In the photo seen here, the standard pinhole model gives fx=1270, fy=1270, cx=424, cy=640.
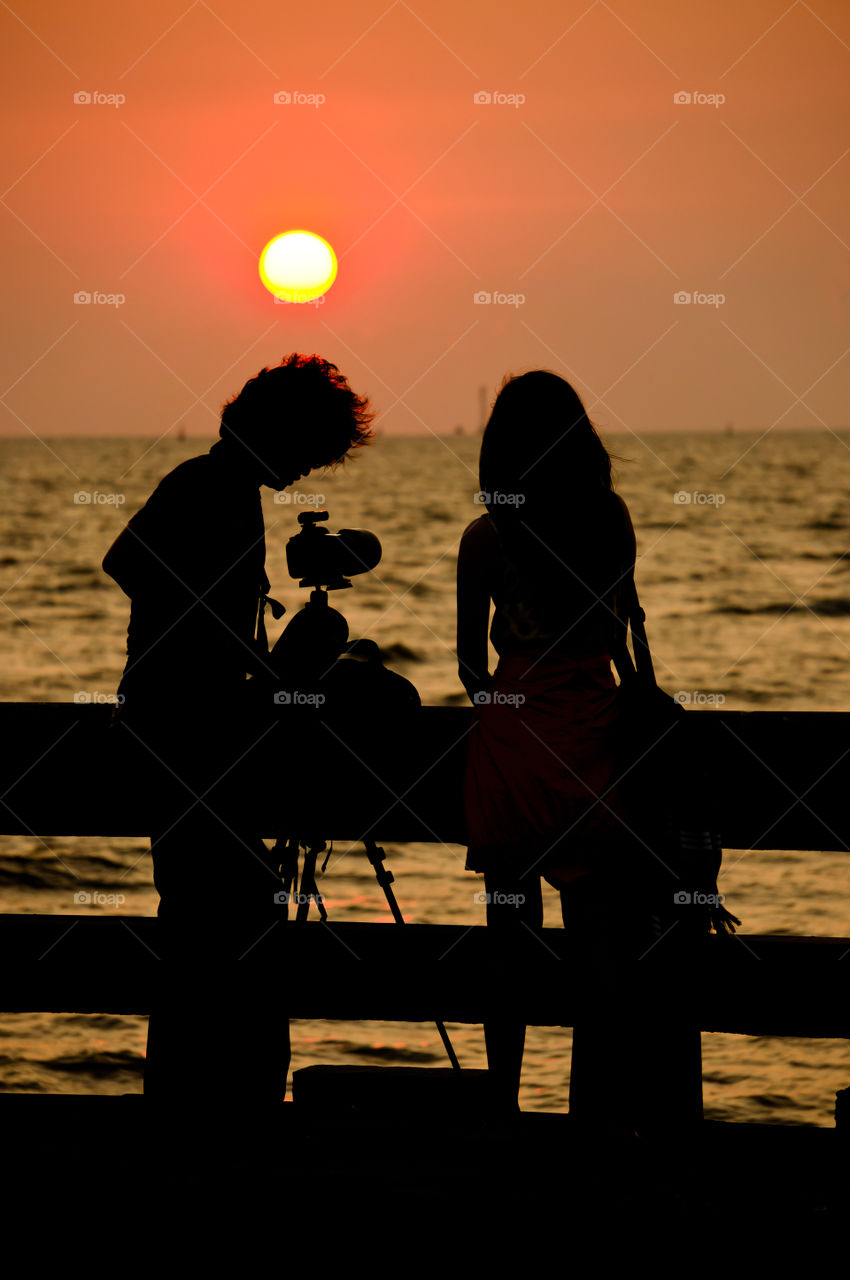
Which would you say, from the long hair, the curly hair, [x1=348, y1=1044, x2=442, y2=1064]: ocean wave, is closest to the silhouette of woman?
the long hair

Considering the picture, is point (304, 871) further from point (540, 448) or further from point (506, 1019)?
point (540, 448)

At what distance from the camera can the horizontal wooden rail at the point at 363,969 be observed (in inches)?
101

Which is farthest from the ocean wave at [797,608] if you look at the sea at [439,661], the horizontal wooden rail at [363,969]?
the horizontal wooden rail at [363,969]

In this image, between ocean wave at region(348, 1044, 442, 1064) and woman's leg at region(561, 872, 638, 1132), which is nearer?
woman's leg at region(561, 872, 638, 1132)

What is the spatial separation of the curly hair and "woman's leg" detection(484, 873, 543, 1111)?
95cm

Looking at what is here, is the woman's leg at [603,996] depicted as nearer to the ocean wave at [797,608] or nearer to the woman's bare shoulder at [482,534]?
the woman's bare shoulder at [482,534]

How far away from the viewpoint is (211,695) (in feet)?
8.19

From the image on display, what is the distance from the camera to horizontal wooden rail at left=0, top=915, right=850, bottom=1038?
2.57 m

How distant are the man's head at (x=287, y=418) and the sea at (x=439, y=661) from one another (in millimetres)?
132

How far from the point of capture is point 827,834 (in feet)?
8.14

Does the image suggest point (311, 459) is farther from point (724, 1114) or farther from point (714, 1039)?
point (714, 1039)

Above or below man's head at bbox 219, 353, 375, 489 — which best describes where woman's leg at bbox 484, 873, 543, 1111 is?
below

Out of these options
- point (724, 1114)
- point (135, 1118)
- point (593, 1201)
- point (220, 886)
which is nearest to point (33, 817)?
point (220, 886)

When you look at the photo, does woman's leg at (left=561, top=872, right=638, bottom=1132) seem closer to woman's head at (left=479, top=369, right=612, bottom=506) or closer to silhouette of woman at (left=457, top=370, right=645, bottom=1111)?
silhouette of woman at (left=457, top=370, right=645, bottom=1111)
